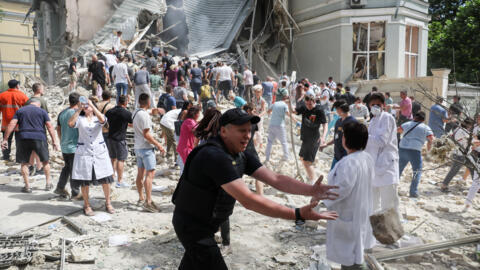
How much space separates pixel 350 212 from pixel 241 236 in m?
2.14

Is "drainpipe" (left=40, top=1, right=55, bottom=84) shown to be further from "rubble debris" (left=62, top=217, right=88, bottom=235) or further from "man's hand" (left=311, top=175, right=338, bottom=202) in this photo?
"man's hand" (left=311, top=175, right=338, bottom=202)

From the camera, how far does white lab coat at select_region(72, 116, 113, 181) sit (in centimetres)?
507

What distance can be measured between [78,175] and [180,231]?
133 inches

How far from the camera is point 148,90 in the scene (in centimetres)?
1030

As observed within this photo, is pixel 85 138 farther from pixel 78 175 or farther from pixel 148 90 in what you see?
pixel 148 90

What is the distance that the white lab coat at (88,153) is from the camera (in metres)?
5.07

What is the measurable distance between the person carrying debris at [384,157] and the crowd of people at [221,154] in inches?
0.5

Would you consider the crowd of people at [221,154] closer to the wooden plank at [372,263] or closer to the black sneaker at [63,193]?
the black sneaker at [63,193]

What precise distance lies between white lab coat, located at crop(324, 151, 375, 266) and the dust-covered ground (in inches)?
36.5

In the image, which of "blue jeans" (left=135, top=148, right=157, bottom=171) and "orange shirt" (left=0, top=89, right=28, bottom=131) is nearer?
"blue jeans" (left=135, top=148, right=157, bottom=171)

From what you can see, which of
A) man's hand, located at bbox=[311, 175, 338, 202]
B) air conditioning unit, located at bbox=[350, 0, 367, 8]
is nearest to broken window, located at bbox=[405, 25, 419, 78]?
air conditioning unit, located at bbox=[350, 0, 367, 8]

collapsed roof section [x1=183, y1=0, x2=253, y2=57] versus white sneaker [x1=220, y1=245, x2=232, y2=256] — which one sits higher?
collapsed roof section [x1=183, y1=0, x2=253, y2=57]

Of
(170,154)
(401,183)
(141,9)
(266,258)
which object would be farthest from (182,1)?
(266,258)

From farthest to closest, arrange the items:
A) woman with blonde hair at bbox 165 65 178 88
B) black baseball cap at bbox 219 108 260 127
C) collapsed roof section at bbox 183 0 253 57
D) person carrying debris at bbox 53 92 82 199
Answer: collapsed roof section at bbox 183 0 253 57 < woman with blonde hair at bbox 165 65 178 88 < person carrying debris at bbox 53 92 82 199 < black baseball cap at bbox 219 108 260 127
